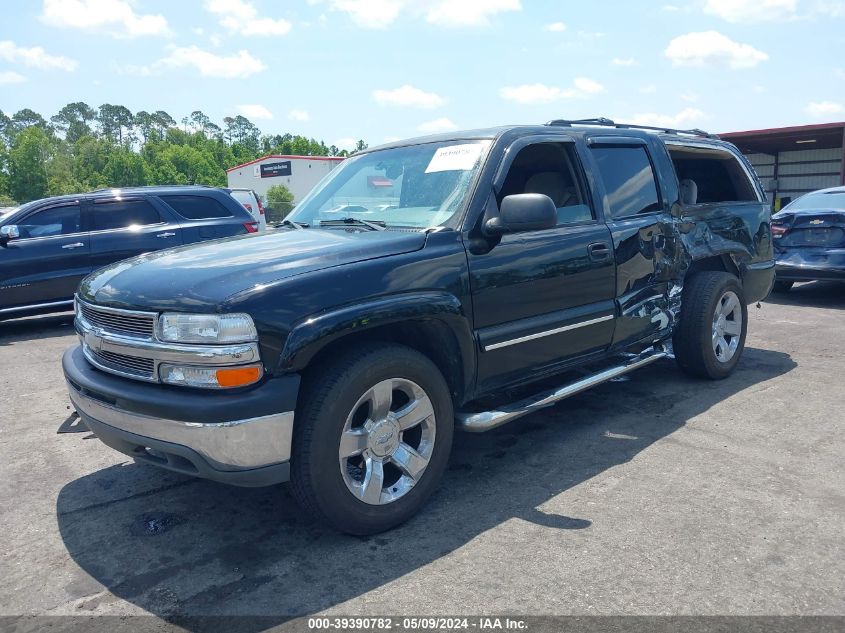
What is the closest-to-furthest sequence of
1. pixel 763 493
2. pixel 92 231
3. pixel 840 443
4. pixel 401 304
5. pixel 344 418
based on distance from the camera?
1. pixel 344 418
2. pixel 401 304
3. pixel 763 493
4. pixel 840 443
5. pixel 92 231

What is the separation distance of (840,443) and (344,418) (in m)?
3.15

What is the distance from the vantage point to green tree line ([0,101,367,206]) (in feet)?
286

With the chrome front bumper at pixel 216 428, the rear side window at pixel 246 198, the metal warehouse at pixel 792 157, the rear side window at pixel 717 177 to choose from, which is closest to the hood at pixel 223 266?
the chrome front bumper at pixel 216 428

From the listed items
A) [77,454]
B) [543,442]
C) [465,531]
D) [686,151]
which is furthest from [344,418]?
[686,151]

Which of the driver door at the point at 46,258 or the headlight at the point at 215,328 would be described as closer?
the headlight at the point at 215,328

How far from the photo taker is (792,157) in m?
27.3

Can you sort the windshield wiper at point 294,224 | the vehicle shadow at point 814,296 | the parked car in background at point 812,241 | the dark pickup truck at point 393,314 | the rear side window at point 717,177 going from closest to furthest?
the dark pickup truck at point 393,314
the windshield wiper at point 294,224
the rear side window at point 717,177
the parked car in background at point 812,241
the vehicle shadow at point 814,296

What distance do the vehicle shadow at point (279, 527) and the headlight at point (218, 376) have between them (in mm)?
816

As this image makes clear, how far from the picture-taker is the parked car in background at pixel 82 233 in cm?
846

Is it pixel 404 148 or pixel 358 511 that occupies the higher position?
pixel 404 148

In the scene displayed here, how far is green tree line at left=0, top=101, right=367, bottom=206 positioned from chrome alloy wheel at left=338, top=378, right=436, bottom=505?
49453 mm

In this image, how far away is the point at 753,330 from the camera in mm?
7672

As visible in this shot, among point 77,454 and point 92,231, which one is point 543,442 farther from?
point 92,231

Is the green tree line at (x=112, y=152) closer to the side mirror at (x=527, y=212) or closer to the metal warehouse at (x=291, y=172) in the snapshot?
the metal warehouse at (x=291, y=172)
